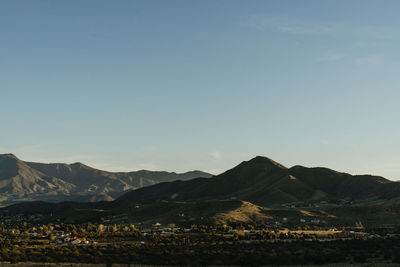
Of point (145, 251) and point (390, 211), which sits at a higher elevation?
point (390, 211)

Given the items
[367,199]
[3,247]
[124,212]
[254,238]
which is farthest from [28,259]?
[367,199]

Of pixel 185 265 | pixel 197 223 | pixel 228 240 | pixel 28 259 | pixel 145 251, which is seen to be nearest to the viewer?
pixel 185 265

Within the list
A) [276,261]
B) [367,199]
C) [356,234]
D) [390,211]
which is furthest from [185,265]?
[367,199]

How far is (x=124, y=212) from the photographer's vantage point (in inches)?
6688

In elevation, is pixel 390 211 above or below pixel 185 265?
above

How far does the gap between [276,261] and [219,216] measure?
233ft

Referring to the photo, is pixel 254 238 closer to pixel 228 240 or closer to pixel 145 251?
pixel 228 240

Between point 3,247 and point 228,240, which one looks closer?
point 3,247

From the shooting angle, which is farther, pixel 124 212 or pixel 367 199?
pixel 367 199

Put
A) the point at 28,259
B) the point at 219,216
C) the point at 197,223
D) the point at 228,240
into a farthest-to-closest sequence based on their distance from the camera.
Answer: the point at 219,216 → the point at 197,223 → the point at 228,240 → the point at 28,259

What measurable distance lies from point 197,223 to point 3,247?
188 ft

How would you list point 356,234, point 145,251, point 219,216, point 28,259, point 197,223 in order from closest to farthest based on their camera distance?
point 28,259 < point 145,251 < point 356,234 < point 197,223 < point 219,216

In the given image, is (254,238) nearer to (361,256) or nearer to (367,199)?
(361,256)

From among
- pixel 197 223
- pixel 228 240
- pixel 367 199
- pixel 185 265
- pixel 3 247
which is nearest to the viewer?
pixel 185 265
